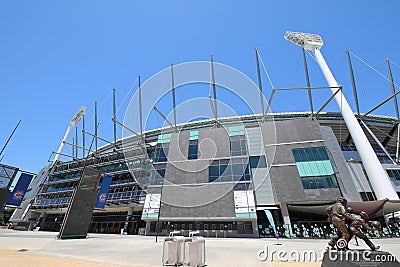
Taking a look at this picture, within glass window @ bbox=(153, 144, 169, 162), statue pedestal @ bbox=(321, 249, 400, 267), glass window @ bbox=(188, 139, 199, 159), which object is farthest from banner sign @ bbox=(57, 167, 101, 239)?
statue pedestal @ bbox=(321, 249, 400, 267)

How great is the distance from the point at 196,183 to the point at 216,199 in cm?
321

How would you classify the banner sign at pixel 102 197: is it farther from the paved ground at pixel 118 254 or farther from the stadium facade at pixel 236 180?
the paved ground at pixel 118 254

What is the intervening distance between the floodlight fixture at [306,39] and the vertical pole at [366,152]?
4148mm

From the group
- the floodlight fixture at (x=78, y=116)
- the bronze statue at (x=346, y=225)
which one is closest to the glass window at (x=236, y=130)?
the bronze statue at (x=346, y=225)

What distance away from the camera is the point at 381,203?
1884 centimetres

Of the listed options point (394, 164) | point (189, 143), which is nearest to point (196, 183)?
point (189, 143)

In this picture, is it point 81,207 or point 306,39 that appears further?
point 306,39

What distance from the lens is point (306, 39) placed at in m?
36.2

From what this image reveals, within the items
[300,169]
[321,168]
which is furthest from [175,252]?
[321,168]

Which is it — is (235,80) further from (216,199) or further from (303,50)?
(303,50)

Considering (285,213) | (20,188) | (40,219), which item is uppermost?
(20,188)

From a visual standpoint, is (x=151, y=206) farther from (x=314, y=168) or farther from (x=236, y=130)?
(x=314, y=168)

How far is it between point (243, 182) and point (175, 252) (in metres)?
19.2

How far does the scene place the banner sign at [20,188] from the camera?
84.5ft
